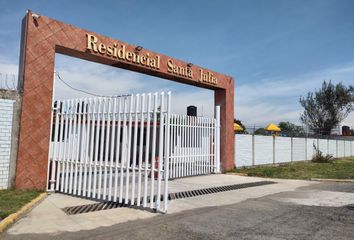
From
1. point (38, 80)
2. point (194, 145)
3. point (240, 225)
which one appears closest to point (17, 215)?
point (240, 225)

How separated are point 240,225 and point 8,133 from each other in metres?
6.47

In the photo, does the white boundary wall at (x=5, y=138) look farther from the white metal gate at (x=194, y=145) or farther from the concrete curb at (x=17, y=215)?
the white metal gate at (x=194, y=145)

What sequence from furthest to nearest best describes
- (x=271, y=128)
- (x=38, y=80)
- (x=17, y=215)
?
(x=271, y=128) < (x=38, y=80) < (x=17, y=215)

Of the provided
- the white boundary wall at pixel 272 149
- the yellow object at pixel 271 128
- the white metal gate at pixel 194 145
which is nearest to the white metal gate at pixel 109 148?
the white metal gate at pixel 194 145

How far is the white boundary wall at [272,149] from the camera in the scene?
708 inches

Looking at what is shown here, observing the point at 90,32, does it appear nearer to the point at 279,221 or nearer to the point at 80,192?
the point at 80,192

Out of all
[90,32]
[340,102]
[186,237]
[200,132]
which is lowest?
[186,237]

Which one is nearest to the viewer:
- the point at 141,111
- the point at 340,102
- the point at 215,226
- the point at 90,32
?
the point at 215,226

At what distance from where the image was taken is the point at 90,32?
35.1 feet

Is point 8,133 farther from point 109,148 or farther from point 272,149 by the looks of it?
point 272,149

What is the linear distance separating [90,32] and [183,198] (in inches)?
238

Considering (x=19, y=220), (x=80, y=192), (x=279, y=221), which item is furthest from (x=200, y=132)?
(x=19, y=220)

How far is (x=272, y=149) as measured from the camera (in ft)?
68.8

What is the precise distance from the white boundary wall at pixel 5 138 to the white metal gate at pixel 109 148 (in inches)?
43.9
